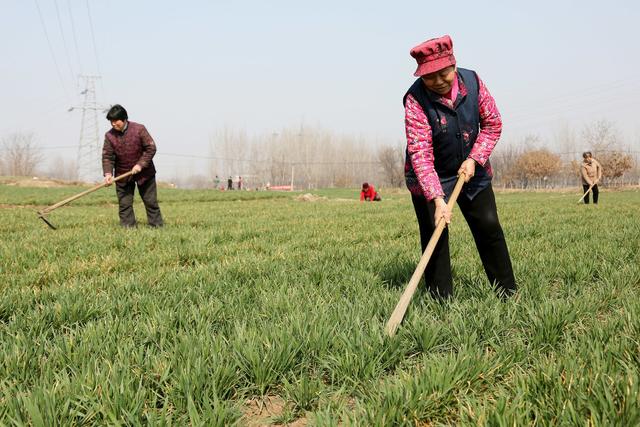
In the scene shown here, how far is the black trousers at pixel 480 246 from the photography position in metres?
3.15

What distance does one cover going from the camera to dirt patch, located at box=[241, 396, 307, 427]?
1792 millimetres

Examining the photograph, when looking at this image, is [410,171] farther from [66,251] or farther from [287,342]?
[66,251]

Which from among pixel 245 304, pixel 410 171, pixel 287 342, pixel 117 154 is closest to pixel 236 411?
Result: pixel 287 342

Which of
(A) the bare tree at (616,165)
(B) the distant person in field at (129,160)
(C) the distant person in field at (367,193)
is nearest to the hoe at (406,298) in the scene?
(B) the distant person in field at (129,160)

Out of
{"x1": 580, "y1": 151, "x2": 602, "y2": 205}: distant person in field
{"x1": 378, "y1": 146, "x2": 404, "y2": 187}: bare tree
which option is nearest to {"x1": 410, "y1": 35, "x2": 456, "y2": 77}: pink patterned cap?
{"x1": 580, "y1": 151, "x2": 602, "y2": 205}: distant person in field

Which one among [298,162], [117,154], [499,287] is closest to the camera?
[499,287]

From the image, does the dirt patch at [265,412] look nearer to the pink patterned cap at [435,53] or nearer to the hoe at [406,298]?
the hoe at [406,298]

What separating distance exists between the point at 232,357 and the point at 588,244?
4.67 m

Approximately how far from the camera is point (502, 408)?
5.09 feet

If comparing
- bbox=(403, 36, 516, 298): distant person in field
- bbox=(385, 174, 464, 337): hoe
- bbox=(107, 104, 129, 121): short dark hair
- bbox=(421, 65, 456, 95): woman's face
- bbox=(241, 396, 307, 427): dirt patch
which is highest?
bbox=(107, 104, 129, 121): short dark hair

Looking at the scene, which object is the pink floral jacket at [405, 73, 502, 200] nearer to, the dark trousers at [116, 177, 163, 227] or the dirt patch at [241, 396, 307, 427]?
the dirt patch at [241, 396, 307, 427]

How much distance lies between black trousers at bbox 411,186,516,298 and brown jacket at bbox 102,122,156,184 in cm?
595

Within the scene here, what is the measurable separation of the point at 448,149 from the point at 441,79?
0.48 meters

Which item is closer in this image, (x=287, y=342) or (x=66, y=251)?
(x=287, y=342)
